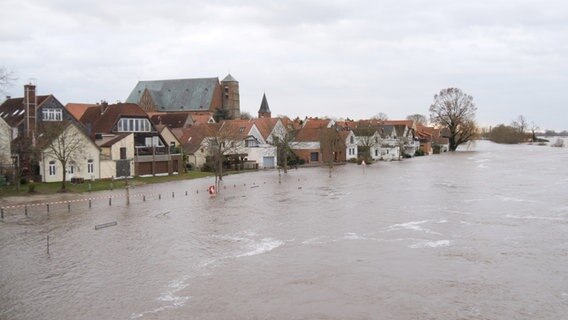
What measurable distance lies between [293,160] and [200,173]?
15341 millimetres

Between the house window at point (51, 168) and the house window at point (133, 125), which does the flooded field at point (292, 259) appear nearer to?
the house window at point (51, 168)

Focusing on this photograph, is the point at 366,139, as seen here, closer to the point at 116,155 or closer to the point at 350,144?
the point at 350,144

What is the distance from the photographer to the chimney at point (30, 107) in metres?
44.5

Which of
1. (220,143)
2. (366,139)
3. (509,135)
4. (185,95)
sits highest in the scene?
(185,95)

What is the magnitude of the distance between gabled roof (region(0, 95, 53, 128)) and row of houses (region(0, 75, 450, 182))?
113mm

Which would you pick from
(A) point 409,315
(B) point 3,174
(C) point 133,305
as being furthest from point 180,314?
(B) point 3,174

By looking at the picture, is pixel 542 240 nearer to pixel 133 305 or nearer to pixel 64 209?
pixel 133 305

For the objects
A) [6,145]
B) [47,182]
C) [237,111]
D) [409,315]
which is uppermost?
[237,111]

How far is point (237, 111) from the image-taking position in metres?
118

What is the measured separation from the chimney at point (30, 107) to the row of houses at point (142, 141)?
0.08 meters

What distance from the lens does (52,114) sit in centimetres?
4716

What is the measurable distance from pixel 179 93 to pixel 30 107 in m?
67.9

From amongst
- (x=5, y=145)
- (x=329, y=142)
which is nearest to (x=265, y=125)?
(x=329, y=142)

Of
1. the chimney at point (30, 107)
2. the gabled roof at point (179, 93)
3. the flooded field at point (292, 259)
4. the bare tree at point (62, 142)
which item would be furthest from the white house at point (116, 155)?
the gabled roof at point (179, 93)
